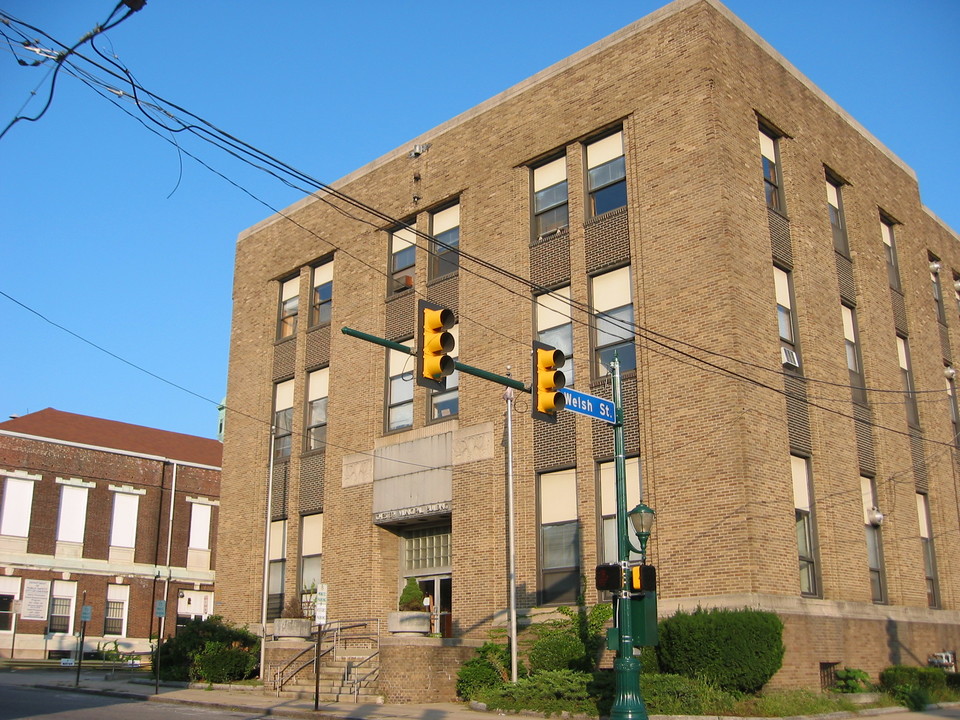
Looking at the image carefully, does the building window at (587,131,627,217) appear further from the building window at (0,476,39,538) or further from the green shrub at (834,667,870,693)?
the building window at (0,476,39,538)

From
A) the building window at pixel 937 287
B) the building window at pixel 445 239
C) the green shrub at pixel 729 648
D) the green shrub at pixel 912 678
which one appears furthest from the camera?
the building window at pixel 937 287

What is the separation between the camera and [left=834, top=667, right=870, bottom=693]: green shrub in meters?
20.8

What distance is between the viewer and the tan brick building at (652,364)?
21562 mm

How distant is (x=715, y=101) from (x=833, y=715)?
13.7 metres

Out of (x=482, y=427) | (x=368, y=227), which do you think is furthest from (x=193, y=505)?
(x=482, y=427)

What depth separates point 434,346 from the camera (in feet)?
43.3

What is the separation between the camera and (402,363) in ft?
95.4

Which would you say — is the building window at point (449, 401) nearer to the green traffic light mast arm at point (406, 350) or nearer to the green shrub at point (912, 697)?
the green traffic light mast arm at point (406, 350)

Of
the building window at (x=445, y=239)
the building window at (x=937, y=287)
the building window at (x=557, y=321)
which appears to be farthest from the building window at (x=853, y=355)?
the building window at (x=445, y=239)

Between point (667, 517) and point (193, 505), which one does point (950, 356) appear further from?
point (193, 505)

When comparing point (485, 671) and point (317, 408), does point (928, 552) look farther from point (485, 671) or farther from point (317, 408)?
point (317, 408)

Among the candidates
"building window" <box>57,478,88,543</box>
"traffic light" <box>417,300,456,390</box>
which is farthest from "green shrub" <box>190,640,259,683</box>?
"building window" <box>57,478,88,543</box>

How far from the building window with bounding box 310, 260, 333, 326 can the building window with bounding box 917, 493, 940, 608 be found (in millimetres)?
18680

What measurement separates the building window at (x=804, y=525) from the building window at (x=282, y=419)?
16.4 metres
